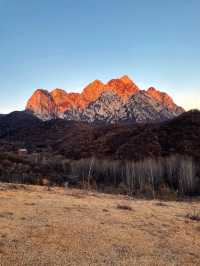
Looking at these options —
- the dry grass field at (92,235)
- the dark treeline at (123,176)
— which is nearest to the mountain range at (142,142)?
the dark treeline at (123,176)

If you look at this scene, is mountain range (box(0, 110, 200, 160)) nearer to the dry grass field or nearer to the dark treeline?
the dark treeline

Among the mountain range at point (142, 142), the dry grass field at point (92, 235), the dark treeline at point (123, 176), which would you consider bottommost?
the dry grass field at point (92, 235)

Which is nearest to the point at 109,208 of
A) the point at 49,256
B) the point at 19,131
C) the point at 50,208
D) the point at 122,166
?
the point at 50,208

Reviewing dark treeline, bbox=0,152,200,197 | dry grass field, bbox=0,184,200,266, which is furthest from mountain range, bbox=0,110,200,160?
dry grass field, bbox=0,184,200,266

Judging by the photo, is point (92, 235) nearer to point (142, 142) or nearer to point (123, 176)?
point (123, 176)

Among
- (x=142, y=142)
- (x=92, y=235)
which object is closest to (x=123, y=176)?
(x=142, y=142)

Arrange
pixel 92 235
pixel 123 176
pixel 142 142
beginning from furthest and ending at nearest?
pixel 142 142 → pixel 123 176 → pixel 92 235

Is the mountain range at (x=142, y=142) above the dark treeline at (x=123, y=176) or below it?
above

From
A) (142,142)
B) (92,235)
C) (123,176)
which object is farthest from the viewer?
(142,142)

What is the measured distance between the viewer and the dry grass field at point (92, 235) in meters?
10.3

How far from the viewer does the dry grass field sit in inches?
407

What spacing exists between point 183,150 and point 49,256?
50047 millimetres

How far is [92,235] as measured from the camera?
12727 mm

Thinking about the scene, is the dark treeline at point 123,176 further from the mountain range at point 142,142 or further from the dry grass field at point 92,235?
the dry grass field at point 92,235
